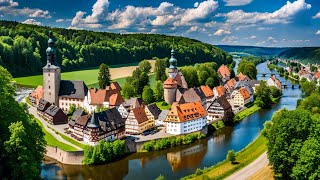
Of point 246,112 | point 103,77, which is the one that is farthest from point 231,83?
point 103,77

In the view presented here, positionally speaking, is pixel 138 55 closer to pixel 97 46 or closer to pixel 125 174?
pixel 97 46

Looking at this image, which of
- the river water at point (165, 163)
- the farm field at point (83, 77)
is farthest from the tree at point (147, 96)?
the farm field at point (83, 77)

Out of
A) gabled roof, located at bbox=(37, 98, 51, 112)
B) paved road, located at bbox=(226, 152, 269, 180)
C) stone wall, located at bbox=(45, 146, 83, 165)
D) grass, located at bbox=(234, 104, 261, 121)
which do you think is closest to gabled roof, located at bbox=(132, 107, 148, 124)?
stone wall, located at bbox=(45, 146, 83, 165)

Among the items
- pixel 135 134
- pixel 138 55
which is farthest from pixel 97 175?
pixel 138 55

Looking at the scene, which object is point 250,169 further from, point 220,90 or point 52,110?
point 220,90

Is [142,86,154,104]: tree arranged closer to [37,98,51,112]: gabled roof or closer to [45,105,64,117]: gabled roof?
[37,98,51,112]: gabled roof

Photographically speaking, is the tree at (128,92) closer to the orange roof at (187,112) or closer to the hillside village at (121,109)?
the hillside village at (121,109)

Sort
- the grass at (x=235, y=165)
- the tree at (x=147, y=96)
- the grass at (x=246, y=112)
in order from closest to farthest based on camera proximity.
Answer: the grass at (x=235, y=165) < the grass at (x=246, y=112) < the tree at (x=147, y=96)

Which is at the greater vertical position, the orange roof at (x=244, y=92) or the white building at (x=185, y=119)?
the orange roof at (x=244, y=92)
